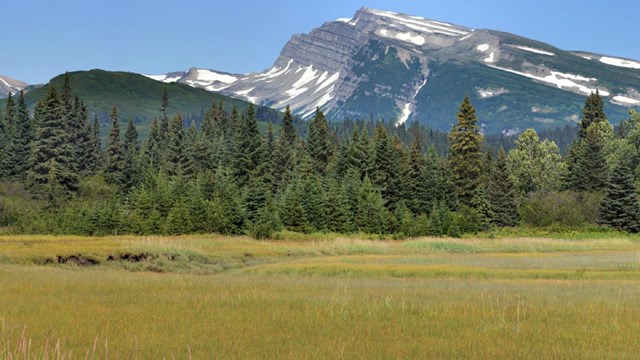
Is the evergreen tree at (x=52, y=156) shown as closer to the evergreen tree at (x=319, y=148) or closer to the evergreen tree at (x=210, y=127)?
the evergreen tree at (x=210, y=127)

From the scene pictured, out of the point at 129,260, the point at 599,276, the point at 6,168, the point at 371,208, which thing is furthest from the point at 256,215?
the point at 6,168

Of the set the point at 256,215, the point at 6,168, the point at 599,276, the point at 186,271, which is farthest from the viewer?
the point at 6,168

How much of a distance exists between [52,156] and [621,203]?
294 feet

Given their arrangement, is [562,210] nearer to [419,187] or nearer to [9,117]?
[419,187]

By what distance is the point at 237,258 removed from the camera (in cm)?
4962

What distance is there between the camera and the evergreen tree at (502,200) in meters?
94.9

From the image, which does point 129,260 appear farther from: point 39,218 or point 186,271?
point 39,218

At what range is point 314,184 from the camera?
83812 mm

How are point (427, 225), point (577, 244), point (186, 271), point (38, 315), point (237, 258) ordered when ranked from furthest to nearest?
point (427, 225) < point (577, 244) < point (237, 258) < point (186, 271) < point (38, 315)

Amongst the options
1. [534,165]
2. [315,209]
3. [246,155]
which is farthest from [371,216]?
[534,165]

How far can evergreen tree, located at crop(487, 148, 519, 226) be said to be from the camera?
3738 inches

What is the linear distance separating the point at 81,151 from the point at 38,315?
119403 millimetres

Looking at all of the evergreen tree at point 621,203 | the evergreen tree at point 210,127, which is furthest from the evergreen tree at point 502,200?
the evergreen tree at point 210,127

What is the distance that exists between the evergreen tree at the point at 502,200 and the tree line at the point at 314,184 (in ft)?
0.71
